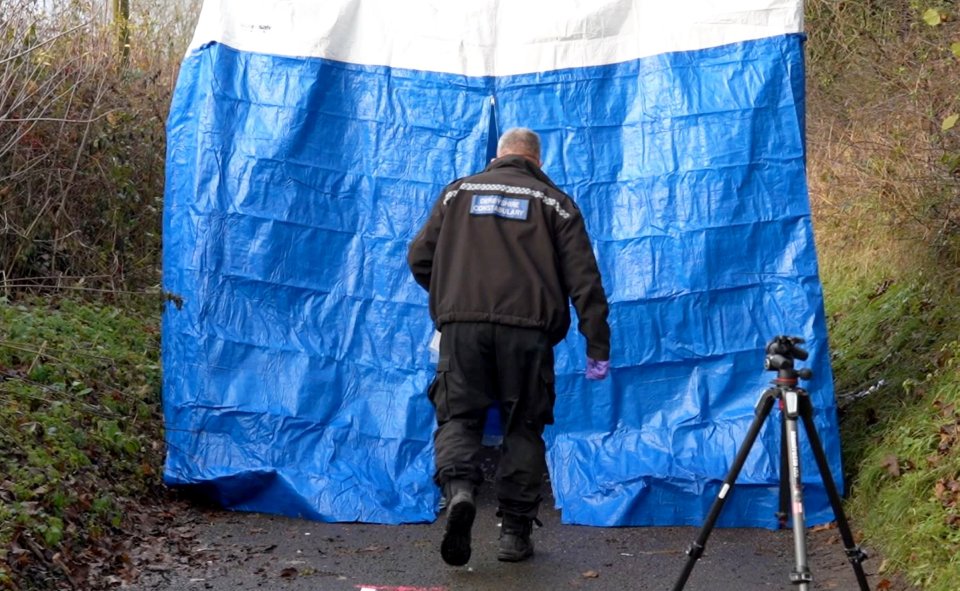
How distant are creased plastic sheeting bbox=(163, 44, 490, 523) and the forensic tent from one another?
13 mm

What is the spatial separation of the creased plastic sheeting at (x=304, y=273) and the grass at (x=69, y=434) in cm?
46

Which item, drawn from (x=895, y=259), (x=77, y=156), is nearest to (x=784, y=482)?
(x=895, y=259)

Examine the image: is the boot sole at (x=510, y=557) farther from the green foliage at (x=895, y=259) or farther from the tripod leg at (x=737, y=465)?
the green foliage at (x=895, y=259)

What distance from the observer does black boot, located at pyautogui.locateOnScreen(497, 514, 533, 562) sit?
6.15 meters

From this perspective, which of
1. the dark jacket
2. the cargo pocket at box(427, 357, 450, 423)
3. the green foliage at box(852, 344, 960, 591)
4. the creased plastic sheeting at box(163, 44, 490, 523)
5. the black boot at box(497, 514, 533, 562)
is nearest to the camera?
the green foliage at box(852, 344, 960, 591)

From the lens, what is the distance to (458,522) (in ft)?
18.7

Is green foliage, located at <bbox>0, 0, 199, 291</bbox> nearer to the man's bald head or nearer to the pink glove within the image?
the man's bald head

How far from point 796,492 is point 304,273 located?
3.55 meters

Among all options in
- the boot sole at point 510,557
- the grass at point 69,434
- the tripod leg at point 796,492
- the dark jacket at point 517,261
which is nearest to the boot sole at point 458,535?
the boot sole at point 510,557

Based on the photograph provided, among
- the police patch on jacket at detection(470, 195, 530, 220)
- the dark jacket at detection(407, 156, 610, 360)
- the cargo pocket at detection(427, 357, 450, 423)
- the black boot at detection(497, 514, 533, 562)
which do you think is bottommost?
the black boot at detection(497, 514, 533, 562)

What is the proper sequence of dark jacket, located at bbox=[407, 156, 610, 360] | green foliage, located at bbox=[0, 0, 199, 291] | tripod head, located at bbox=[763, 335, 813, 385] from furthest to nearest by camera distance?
green foliage, located at bbox=[0, 0, 199, 291] → dark jacket, located at bbox=[407, 156, 610, 360] → tripod head, located at bbox=[763, 335, 813, 385]

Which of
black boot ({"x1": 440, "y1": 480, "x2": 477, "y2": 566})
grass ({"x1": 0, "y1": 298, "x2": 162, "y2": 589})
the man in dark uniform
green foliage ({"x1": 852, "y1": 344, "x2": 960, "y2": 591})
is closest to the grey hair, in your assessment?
the man in dark uniform

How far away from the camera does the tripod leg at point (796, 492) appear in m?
4.51

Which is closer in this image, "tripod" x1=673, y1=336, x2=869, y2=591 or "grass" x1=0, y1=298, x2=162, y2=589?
"tripod" x1=673, y1=336, x2=869, y2=591
